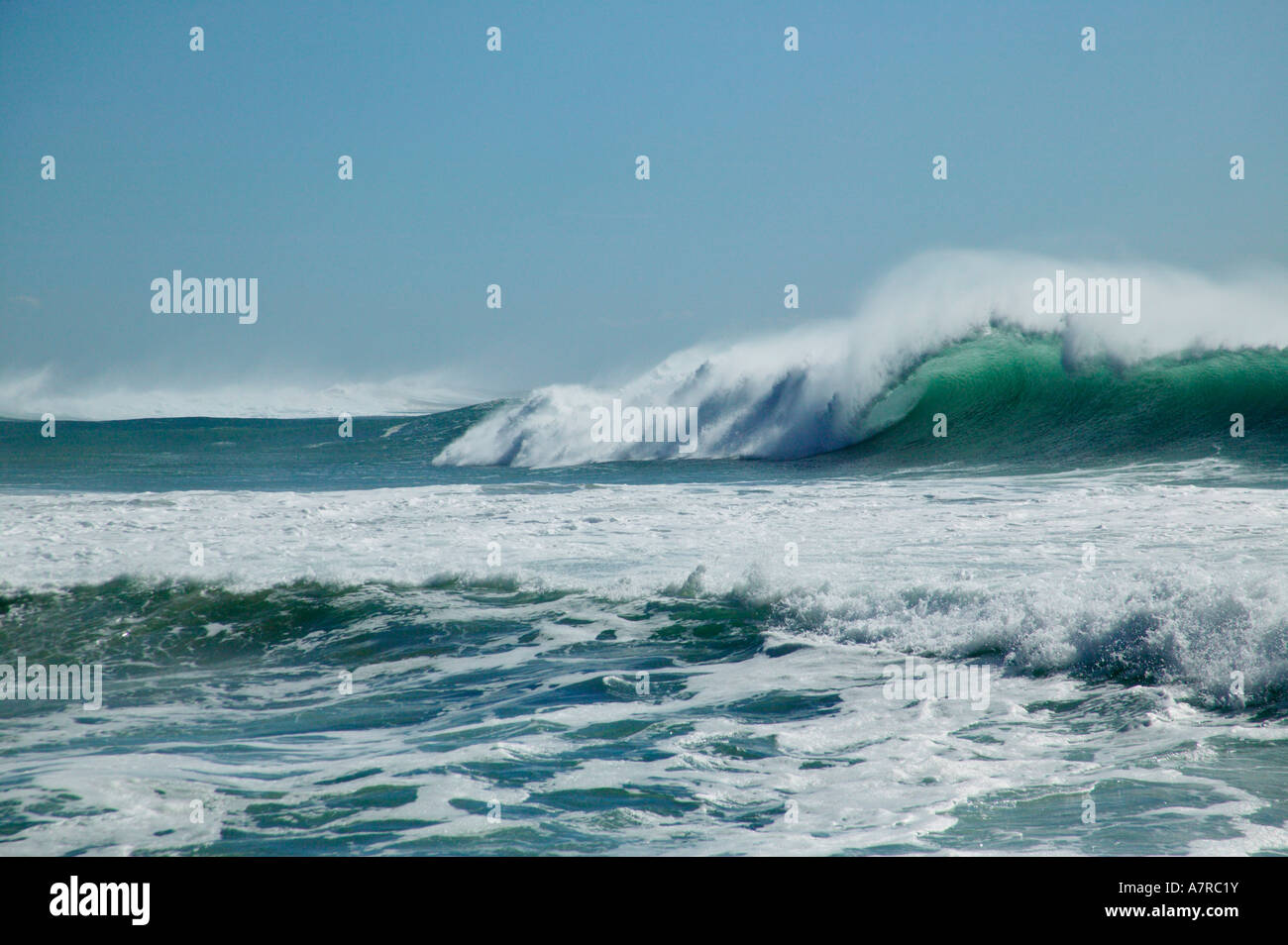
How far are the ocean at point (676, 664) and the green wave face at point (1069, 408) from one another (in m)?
0.36

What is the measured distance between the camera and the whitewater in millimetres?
3607

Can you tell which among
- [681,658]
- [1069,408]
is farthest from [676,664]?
[1069,408]

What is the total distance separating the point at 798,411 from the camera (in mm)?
19375

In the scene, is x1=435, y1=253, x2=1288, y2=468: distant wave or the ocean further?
x1=435, y1=253, x2=1288, y2=468: distant wave

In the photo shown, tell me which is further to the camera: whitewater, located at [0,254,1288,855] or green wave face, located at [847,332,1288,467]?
green wave face, located at [847,332,1288,467]

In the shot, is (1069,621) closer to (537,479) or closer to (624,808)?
(624,808)

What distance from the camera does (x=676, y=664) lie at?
598 cm

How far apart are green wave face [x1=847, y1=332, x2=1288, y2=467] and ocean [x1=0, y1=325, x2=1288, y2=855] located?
0.36m

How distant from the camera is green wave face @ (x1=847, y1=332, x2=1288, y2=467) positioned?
14219 mm

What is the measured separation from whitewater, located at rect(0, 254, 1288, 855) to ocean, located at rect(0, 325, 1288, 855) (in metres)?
0.03

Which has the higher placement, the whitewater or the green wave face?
the green wave face

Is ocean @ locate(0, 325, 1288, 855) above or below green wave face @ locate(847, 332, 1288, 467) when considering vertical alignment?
below

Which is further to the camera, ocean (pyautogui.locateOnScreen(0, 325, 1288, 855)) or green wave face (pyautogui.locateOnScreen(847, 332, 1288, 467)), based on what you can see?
green wave face (pyautogui.locateOnScreen(847, 332, 1288, 467))

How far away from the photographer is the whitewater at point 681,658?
3607 millimetres
